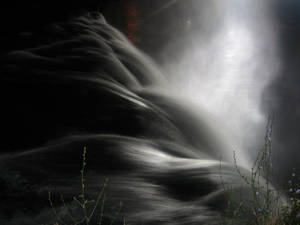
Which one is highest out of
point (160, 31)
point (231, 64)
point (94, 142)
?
point (160, 31)

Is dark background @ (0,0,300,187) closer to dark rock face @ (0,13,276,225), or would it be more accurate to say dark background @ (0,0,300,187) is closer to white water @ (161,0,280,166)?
white water @ (161,0,280,166)

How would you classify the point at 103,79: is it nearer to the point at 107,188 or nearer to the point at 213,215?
the point at 107,188

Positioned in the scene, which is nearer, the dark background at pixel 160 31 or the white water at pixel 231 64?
the dark background at pixel 160 31

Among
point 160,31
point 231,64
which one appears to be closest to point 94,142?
point 160,31

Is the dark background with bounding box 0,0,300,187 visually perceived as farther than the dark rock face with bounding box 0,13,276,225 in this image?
Yes

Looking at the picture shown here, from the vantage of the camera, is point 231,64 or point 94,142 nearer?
point 94,142

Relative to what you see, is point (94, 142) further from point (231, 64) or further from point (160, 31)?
point (231, 64)

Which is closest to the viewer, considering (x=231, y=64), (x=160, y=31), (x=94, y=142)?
(x=94, y=142)

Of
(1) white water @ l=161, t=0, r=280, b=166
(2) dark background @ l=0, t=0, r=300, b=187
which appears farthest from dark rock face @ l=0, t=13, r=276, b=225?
(1) white water @ l=161, t=0, r=280, b=166

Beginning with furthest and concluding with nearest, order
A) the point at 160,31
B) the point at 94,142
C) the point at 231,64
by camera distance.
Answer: the point at 231,64 → the point at 160,31 → the point at 94,142

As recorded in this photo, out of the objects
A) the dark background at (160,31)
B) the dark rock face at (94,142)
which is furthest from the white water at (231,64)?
the dark rock face at (94,142)

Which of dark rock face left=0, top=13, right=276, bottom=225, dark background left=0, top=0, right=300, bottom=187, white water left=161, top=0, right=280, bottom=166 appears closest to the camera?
dark rock face left=0, top=13, right=276, bottom=225

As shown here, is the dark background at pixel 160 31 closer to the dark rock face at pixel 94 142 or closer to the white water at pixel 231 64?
the white water at pixel 231 64

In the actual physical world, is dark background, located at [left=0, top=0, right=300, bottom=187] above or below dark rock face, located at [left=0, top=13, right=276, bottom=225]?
above
